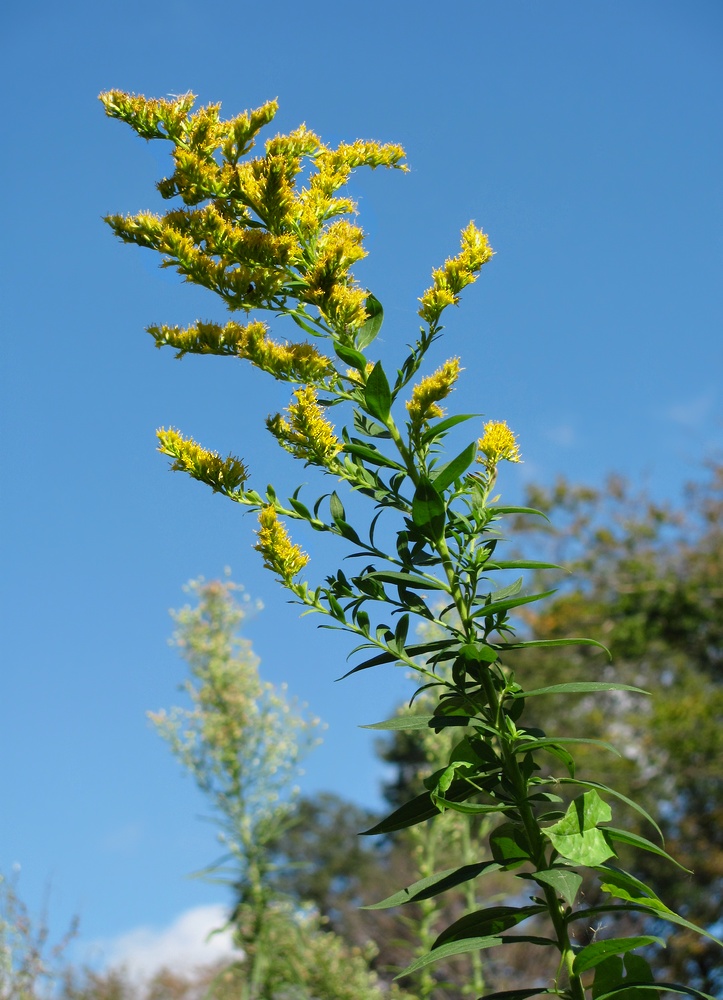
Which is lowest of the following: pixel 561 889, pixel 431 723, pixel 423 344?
pixel 561 889

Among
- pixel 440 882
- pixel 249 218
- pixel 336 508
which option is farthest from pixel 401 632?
pixel 249 218

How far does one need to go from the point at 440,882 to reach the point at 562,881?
0.19 m

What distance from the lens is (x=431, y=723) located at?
1.18m

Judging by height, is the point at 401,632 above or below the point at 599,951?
above

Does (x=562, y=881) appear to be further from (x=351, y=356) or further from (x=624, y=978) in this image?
(x=351, y=356)

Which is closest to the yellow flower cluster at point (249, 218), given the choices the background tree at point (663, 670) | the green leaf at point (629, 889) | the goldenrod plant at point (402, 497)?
the goldenrod plant at point (402, 497)

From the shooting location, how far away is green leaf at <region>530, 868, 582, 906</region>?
1034 millimetres

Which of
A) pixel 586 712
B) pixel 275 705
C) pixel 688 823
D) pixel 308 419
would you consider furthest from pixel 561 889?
pixel 586 712

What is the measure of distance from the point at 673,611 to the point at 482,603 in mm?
14889

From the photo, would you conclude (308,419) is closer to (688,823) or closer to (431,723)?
(431,723)

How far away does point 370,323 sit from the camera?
140cm

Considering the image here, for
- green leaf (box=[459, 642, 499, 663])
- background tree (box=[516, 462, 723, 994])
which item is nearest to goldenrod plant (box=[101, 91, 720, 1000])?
green leaf (box=[459, 642, 499, 663])

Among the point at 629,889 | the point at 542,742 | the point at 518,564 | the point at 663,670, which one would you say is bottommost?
the point at 629,889

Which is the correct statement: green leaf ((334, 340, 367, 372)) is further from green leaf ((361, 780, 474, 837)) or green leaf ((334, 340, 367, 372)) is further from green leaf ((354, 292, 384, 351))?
green leaf ((361, 780, 474, 837))
